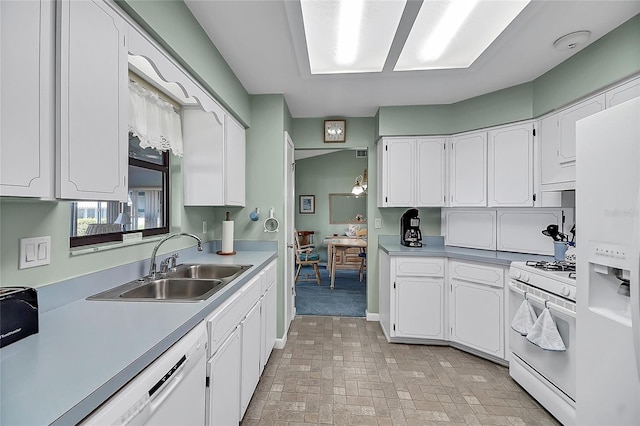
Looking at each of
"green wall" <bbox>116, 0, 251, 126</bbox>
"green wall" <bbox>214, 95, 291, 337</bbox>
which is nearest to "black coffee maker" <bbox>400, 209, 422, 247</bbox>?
"green wall" <bbox>214, 95, 291, 337</bbox>

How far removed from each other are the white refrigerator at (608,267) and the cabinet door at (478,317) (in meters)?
1.05

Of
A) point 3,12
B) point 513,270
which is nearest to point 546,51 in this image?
point 513,270

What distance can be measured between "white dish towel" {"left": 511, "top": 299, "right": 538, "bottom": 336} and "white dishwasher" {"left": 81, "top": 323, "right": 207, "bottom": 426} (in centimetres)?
203

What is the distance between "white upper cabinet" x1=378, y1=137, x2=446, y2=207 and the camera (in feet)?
10.1

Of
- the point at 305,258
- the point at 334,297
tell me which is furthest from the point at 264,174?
the point at 305,258

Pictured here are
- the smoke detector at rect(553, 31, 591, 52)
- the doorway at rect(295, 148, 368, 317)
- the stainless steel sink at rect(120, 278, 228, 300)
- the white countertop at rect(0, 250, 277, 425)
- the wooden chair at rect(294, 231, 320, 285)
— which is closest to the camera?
the white countertop at rect(0, 250, 277, 425)

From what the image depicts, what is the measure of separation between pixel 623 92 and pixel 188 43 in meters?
2.69

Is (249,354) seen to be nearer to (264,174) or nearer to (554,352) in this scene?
(264,174)

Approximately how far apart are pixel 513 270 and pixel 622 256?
1143 mm

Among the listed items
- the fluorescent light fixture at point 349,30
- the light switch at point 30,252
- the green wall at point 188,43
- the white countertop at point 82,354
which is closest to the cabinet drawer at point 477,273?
the fluorescent light fixture at point 349,30

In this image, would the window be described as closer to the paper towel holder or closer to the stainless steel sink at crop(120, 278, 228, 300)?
the stainless steel sink at crop(120, 278, 228, 300)

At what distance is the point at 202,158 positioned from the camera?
7.47ft

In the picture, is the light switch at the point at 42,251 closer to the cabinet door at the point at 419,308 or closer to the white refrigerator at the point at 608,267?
the white refrigerator at the point at 608,267

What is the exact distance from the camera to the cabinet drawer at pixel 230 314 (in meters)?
1.26
